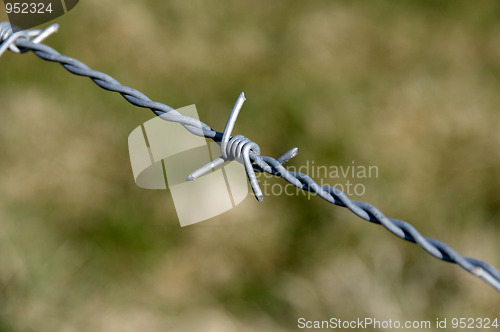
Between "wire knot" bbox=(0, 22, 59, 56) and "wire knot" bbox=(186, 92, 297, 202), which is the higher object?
"wire knot" bbox=(0, 22, 59, 56)

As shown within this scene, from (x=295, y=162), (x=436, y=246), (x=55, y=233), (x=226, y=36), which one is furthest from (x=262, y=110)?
(x=436, y=246)

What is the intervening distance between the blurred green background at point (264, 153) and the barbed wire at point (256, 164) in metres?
0.93

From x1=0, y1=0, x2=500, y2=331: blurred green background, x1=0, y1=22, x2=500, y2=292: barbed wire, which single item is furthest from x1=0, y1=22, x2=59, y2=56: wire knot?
x1=0, y1=0, x2=500, y2=331: blurred green background

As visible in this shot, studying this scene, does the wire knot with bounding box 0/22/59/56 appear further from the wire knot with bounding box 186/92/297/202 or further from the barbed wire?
the wire knot with bounding box 186/92/297/202

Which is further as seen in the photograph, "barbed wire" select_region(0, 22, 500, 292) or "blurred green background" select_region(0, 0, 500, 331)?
"blurred green background" select_region(0, 0, 500, 331)

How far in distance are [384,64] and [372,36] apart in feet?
0.79

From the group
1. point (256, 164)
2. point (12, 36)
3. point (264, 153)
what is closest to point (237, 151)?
point (256, 164)

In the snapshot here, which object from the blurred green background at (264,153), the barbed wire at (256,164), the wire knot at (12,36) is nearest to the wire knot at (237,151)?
the barbed wire at (256,164)

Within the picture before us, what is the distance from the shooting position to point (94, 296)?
1684 mm

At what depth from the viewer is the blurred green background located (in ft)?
5.43

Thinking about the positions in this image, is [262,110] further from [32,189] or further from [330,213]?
[32,189]

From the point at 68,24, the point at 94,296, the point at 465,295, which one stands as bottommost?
the point at 465,295

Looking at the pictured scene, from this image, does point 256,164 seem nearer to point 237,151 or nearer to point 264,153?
point 237,151

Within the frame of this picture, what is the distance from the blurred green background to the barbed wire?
3.06 ft
